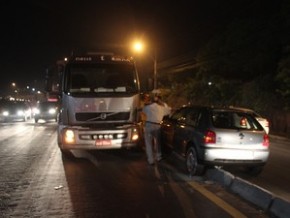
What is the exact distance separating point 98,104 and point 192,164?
3674mm

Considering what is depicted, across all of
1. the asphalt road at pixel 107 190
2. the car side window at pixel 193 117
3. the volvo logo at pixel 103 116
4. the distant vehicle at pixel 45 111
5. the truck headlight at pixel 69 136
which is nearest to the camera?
the asphalt road at pixel 107 190

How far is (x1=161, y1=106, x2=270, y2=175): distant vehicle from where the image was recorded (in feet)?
34.2

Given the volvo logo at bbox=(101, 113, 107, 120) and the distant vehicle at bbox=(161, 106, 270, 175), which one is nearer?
the distant vehicle at bbox=(161, 106, 270, 175)

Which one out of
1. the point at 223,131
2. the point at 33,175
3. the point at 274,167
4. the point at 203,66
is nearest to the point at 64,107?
the point at 33,175

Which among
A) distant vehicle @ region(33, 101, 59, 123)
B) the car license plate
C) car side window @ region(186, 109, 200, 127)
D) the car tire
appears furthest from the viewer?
distant vehicle @ region(33, 101, 59, 123)

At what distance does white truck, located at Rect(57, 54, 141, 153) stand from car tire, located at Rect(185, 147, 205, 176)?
280 cm

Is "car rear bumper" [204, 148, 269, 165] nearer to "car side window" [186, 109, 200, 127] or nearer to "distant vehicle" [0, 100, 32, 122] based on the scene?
"car side window" [186, 109, 200, 127]

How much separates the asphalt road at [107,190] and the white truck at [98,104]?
0.61 meters

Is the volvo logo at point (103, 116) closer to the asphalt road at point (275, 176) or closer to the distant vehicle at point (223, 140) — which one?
the distant vehicle at point (223, 140)

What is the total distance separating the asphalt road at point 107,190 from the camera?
297 inches

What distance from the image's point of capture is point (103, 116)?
44.1 feet

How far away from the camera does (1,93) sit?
11281 cm

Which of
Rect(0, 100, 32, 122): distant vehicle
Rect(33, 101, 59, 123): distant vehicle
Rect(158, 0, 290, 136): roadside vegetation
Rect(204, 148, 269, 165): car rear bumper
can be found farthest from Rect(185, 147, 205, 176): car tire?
Rect(0, 100, 32, 122): distant vehicle

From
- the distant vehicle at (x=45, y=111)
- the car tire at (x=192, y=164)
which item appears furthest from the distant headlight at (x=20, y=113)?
the car tire at (x=192, y=164)
